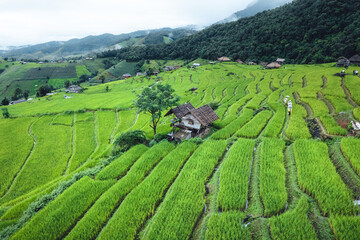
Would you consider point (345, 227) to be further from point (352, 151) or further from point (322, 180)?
point (352, 151)

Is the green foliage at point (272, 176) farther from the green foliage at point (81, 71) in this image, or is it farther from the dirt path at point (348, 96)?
the green foliage at point (81, 71)

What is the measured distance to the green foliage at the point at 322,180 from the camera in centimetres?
752

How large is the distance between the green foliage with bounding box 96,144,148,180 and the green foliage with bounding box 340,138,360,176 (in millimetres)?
14363

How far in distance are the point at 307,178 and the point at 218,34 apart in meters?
101

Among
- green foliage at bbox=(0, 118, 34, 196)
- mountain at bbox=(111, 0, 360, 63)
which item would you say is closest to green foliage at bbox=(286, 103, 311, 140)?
green foliage at bbox=(0, 118, 34, 196)

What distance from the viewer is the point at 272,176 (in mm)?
9969

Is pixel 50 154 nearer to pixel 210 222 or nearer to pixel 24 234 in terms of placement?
pixel 24 234

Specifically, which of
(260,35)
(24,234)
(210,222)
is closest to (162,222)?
(210,222)

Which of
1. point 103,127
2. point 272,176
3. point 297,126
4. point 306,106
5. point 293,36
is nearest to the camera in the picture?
point 272,176

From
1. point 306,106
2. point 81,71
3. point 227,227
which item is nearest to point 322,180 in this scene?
point 227,227

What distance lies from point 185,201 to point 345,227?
6.50 meters

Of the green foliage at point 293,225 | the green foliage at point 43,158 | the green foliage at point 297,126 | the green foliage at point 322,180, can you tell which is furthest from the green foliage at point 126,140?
the green foliage at point 297,126

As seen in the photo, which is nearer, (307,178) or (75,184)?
(307,178)

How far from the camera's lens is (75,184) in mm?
11852
